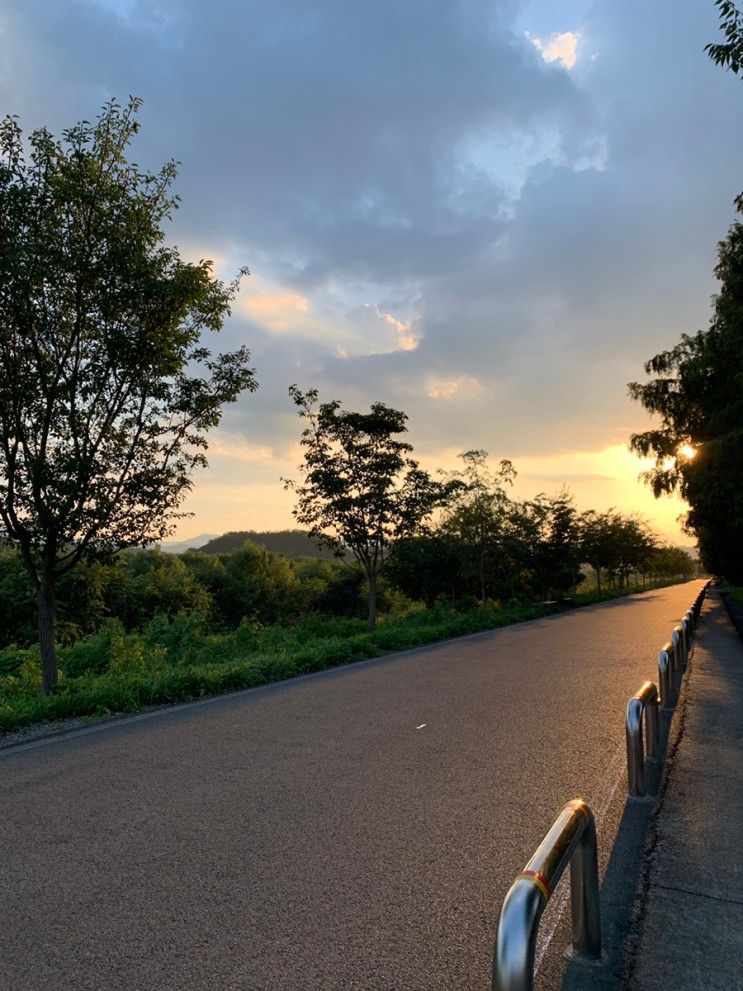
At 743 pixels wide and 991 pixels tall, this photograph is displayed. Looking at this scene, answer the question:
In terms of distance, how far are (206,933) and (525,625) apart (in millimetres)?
20956

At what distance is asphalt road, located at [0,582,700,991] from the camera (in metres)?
2.95

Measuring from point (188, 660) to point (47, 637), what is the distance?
763 centimetres

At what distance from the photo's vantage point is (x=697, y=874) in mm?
3797

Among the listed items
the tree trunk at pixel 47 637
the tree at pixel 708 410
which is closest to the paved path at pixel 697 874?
the tree trunk at pixel 47 637

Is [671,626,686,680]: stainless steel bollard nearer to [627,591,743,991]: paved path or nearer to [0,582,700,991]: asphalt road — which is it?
[0,582,700,991]: asphalt road

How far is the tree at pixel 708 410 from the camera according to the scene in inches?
704

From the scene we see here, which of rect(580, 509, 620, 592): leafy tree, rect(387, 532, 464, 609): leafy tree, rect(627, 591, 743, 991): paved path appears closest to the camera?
rect(627, 591, 743, 991): paved path

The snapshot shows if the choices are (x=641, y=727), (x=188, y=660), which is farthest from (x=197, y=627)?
(x=641, y=727)

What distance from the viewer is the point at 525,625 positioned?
75.8ft

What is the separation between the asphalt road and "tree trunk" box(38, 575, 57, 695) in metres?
2.39

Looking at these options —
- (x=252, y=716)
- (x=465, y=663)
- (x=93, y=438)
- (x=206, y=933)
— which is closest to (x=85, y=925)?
(x=206, y=933)

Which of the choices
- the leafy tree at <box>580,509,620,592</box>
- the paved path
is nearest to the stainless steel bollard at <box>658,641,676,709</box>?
the paved path

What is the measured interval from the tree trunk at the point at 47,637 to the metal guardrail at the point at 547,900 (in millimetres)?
8790

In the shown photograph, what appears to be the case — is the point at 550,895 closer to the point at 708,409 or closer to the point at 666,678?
the point at 666,678
